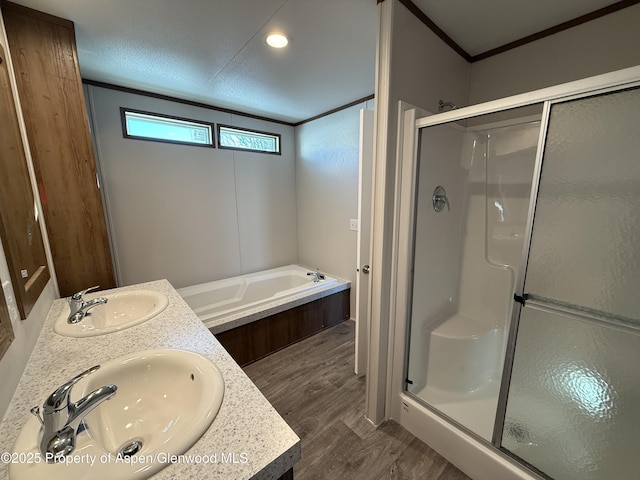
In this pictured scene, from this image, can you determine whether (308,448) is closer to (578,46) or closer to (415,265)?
(415,265)

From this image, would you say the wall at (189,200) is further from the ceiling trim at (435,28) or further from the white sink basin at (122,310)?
the ceiling trim at (435,28)

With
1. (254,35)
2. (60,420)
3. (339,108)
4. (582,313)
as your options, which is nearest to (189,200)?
(254,35)

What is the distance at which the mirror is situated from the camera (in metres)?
0.85

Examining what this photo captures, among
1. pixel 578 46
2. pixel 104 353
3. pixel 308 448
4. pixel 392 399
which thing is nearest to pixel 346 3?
pixel 578 46

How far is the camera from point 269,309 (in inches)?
90.7

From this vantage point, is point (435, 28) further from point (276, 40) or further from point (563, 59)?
point (276, 40)

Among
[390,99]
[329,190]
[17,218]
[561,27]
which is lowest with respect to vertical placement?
[17,218]

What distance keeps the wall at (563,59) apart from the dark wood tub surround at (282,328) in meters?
2.21

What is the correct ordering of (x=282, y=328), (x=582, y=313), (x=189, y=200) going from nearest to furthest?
(x=582, y=313), (x=282, y=328), (x=189, y=200)

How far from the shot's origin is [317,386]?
1.99 m

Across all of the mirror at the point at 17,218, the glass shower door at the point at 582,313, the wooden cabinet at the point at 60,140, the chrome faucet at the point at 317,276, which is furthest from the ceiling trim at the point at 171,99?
the glass shower door at the point at 582,313

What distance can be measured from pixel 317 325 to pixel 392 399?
1.18m

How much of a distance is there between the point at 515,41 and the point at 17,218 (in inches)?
106

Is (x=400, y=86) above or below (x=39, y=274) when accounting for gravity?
above
